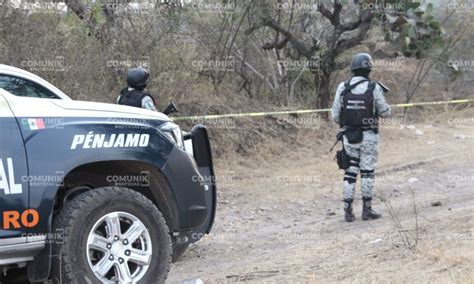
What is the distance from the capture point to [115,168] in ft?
15.7

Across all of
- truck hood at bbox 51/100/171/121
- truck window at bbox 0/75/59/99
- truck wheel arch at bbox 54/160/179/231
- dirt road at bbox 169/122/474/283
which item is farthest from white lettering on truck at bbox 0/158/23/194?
dirt road at bbox 169/122/474/283

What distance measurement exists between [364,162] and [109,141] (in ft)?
14.0

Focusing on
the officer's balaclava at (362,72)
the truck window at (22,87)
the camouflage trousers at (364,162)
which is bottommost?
the camouflage trousers at (364,162)

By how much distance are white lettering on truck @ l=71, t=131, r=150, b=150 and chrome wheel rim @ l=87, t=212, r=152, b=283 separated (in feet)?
1.58

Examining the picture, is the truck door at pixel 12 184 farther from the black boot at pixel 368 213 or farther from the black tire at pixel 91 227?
the black boot at pixel 368 213

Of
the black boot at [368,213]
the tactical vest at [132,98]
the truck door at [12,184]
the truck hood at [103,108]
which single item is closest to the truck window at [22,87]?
the truck hood at [103,108]

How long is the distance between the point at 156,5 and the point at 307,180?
429cm

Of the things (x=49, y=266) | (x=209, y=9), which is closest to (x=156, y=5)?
(x=209, y=9)

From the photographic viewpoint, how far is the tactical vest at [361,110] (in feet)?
25.8

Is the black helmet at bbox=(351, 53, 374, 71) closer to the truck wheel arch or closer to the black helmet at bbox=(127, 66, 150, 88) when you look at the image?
the black helmet at bbox=(127, 66, 150, 88)

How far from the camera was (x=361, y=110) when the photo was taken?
7.86 m

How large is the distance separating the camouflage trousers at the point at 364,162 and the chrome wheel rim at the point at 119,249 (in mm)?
4022

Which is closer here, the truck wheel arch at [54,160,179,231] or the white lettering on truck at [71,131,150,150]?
the white lettering on truck at [71,131,150,150]

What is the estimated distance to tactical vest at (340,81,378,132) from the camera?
309 inches
